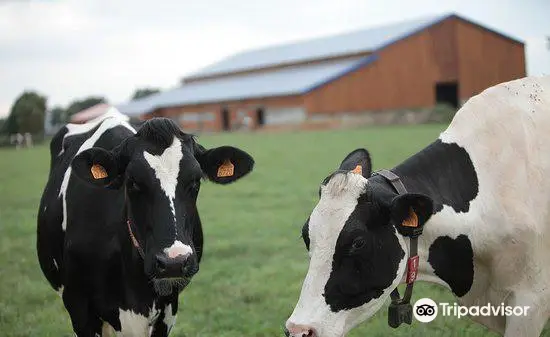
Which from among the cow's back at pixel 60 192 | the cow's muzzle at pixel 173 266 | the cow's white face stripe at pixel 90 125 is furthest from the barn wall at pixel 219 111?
the cow's muzzle at pixel 173 266

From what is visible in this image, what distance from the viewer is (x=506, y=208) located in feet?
11.6

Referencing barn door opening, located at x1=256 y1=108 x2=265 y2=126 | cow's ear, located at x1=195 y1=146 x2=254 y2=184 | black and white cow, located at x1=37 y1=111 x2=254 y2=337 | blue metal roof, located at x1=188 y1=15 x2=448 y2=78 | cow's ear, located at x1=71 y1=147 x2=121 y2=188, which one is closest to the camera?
black and white cow, located at x1=37 y1=111 x2=254 y2=337

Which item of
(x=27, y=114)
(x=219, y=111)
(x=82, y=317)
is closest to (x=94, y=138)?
(x=82, y=317)

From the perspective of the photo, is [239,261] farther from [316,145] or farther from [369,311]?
[316,145]

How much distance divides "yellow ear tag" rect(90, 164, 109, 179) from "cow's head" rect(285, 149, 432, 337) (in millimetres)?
1396

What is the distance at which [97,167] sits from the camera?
3910 millimetres

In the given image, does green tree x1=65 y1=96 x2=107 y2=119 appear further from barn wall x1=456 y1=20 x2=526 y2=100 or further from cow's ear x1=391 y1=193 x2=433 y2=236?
cow's ear x1=391 y1=193 x2=433 y2=236

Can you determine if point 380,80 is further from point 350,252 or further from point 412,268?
point 350,252

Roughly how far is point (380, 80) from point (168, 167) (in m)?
42.6

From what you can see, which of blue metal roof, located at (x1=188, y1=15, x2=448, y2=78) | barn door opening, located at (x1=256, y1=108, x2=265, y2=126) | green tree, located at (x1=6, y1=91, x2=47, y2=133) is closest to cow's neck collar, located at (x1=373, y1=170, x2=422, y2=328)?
blue metal roof, located at (x1=188, y1=15, x2=448, y2=78)

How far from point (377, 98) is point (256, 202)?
108 ft

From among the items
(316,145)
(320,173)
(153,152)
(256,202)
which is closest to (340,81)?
(316,145)

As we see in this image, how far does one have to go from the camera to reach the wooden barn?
4453cm

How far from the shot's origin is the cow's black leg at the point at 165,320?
4312 mm
